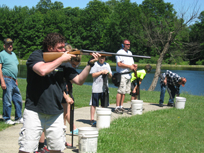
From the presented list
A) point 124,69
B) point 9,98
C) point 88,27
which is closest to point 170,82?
point 124,69

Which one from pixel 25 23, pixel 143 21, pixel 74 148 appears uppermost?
pixel 25 23

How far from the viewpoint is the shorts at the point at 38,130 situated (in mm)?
3531

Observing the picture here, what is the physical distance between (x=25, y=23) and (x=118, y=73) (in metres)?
61.8

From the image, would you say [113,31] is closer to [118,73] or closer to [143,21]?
[143,21]

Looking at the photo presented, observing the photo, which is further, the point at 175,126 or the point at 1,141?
the point at 175,126

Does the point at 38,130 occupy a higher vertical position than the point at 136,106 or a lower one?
higher

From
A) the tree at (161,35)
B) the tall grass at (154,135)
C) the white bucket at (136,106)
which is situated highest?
the tree at (161,35)

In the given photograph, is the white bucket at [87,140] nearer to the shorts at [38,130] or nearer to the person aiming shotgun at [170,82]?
the shorts at [38,130]

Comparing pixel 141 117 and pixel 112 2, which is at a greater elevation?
pixel 112 2

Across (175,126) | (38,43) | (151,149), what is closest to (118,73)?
(175,126)

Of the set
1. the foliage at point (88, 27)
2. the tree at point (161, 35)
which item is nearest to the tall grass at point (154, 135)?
the tree at point (161, 35)

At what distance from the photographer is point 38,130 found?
3590mm

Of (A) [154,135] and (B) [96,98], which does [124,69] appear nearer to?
(B) [96,98]

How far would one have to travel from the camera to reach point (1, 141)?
5340mm
